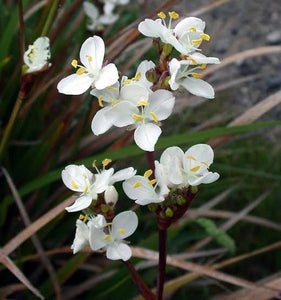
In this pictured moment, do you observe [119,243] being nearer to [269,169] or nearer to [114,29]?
[269,169]

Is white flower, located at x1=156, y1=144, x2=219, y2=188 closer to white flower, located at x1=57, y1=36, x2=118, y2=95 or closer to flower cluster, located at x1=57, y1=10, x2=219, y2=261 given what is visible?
flower cluster, located at x1=57, y1=10, x2=219, y2=261

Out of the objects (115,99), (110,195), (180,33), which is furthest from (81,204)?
(180,33)

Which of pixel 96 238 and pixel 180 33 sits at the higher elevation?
pixel 180 33

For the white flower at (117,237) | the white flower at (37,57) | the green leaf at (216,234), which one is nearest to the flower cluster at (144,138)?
the white flower at (117,237)

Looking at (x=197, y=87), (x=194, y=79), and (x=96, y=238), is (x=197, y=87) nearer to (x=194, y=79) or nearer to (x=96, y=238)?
(x=194, y=79)

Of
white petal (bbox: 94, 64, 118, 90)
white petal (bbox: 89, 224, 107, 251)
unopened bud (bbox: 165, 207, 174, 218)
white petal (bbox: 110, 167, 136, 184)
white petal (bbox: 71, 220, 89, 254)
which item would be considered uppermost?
white petal (bbox: 94, 64, 118, 90)

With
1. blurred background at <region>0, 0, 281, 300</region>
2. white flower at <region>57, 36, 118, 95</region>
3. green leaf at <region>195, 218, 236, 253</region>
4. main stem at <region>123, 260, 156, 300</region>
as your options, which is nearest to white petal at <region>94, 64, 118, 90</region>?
white flower at <region>57, 36, 118, 95</region>
